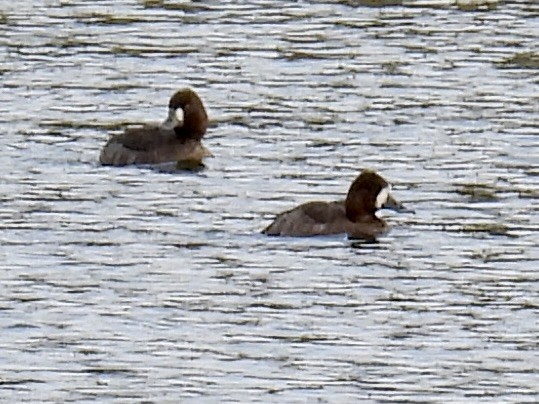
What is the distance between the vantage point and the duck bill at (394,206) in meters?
18.7

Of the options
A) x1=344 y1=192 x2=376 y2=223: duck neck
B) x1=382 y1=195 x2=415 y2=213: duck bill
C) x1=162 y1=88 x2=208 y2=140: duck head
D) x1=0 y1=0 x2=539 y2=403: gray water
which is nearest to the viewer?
x1=0 y1=0 x2=539 y2=403: gray water

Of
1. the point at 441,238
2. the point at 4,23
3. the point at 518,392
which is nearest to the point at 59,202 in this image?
the point at 441,238

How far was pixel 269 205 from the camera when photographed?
62.6ft

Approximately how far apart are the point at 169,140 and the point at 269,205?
9.85ft

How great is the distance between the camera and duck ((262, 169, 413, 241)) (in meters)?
18.0

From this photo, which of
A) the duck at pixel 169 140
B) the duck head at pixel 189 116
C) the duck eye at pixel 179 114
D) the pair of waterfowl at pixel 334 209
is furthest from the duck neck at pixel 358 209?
the duck eye at pixel 179 114

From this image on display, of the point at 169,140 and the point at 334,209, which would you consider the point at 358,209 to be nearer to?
the point at 334,209

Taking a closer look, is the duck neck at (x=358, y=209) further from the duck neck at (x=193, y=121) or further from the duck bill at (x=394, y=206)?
the duck neck at (x=193, y=121)

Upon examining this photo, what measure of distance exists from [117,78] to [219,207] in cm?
566

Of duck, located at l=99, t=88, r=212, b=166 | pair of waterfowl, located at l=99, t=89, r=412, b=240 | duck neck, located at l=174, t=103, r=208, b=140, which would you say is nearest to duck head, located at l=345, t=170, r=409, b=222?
pair of waterfowl, located at l=99, t=89, r=412, b=240

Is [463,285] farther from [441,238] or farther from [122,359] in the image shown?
[122,359]

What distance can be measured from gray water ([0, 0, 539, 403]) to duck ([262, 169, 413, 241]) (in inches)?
4.4

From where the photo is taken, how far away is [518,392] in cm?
1366

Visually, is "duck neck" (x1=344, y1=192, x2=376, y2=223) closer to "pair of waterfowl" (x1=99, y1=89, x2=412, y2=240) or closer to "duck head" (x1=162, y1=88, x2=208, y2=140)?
"pair of waterfowl" (x1=99, y1=89, x2=412, y2=240)
